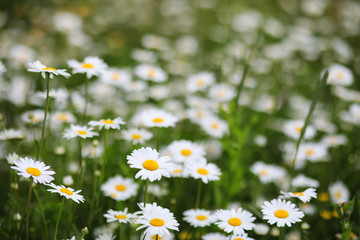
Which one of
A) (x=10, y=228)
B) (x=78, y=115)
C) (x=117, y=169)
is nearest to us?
(x=10, y=228)

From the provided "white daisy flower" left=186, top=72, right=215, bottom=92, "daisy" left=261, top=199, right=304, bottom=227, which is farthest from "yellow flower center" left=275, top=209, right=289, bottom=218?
"white daisy flower" left=186, top=72, right=215, bottom=92

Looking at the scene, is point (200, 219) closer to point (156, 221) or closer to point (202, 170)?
point (202, 170)

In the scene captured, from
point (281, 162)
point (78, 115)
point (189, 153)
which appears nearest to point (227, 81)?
point (281, 162)

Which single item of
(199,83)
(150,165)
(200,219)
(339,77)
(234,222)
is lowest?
(200,219)

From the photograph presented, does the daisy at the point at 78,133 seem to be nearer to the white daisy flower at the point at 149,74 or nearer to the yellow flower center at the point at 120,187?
the yellow flower center at the point at 120,187

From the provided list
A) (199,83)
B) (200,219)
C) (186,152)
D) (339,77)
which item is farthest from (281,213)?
(339,77)

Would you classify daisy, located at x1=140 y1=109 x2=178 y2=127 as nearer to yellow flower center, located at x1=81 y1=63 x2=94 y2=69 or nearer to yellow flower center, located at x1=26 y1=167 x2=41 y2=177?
yellow flower center, located at x1=81 y1=63 x2=94 y2=69

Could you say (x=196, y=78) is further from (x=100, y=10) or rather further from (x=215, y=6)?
(x=215, y=6)
